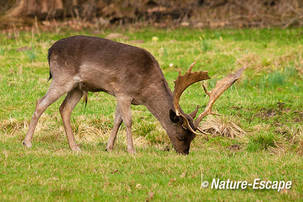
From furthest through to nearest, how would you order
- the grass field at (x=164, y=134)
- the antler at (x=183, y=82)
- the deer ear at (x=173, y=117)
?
the deer ear at (x=173, y=117) → the antler at (x=183, y=82) → the grass field at (x=164, y=134)

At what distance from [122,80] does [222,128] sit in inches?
118

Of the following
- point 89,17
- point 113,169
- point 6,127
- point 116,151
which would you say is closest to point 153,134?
point 116,151

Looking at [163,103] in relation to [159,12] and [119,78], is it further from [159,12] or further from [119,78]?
[159,12]

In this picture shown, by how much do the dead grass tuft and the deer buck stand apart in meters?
2.08

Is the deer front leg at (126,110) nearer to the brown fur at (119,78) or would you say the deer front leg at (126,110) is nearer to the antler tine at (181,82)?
the brown fur at (119,78)

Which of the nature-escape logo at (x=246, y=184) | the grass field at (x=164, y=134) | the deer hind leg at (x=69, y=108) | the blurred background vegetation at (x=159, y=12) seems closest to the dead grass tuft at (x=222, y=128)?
the grass field at (x=164, y=134)

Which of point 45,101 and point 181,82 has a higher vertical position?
point 181,82

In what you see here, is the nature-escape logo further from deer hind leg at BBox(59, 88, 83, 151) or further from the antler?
deer hind leg at BBox(59, 88, 83, 151)

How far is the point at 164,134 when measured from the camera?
37.5 ft

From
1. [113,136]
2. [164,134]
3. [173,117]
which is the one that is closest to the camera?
[173,117]

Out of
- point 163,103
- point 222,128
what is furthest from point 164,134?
point 163,103

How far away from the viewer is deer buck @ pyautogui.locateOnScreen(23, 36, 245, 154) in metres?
9.41

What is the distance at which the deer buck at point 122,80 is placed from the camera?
9.41 meters

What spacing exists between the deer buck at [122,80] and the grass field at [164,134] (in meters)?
0.48
